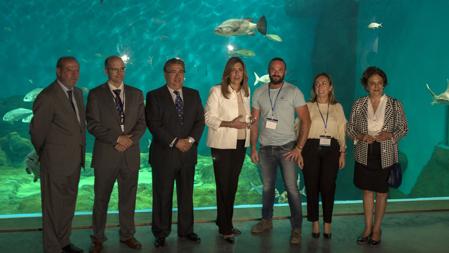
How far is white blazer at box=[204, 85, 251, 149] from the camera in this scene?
387cm

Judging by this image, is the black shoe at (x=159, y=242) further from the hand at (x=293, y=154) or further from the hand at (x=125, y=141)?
the hand at (x=293, y=154)

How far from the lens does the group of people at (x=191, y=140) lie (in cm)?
348

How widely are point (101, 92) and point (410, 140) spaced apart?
31.9 ft

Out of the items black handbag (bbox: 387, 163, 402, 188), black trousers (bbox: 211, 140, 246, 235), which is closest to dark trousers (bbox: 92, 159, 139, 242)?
black trousers (bbox: 211, 140, 246, 235)

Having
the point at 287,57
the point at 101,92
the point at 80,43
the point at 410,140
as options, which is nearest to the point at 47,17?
the point at 80,43

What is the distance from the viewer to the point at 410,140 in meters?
11.2

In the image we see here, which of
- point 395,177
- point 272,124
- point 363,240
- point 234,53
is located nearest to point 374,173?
point 395,177

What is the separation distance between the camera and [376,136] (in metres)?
3.92

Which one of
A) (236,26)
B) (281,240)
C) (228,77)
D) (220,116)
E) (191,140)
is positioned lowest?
(281,240)

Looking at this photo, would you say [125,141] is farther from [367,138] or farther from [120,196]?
[367,138]

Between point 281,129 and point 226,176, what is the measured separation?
0.70 m

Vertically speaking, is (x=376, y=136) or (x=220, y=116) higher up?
(x=220, y=116)

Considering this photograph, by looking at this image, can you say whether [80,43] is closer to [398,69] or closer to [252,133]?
[398,69]

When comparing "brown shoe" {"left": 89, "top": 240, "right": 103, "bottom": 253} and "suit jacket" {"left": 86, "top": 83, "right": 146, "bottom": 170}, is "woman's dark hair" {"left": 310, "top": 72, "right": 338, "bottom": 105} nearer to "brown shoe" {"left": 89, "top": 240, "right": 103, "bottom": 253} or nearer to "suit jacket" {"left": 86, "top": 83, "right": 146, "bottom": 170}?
"suit jacket" {"left": 86, "top": 83, "right": 146, "bottom": 170}
